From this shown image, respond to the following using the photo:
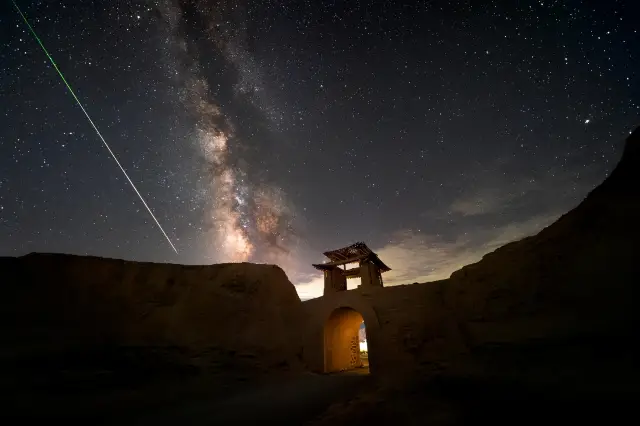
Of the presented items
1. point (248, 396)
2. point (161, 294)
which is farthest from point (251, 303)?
point (248, 396)

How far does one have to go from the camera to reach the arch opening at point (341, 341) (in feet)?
59.0

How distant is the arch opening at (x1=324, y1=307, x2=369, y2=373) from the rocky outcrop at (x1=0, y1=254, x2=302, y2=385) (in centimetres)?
233

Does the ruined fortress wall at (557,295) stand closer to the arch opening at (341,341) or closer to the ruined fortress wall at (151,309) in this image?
the arch opening at (341,341)

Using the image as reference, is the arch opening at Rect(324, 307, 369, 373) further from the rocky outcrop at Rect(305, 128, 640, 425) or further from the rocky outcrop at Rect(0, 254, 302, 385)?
the rocky outcrop at Rect(305, 128, 640, 425)

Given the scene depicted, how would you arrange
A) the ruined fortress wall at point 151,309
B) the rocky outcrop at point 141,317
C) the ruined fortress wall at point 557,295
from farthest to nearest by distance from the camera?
the ruined fortress wall at point 151,309, the rocky outcrop at point 141,317, the ruined fortress wall at point 557,295

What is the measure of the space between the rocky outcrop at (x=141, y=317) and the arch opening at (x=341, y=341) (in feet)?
7.65

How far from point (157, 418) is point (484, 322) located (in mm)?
11337

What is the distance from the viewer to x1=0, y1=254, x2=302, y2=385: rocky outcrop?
9.77m

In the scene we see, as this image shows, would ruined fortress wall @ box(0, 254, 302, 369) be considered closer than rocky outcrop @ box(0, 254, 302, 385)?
No

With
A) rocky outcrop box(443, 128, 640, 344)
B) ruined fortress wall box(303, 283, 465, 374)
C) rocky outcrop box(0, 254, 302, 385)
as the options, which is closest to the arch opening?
ruined fortress wall box(303, 283, 465, 374)

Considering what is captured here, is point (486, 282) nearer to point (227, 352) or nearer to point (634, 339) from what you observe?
point (634, 339)

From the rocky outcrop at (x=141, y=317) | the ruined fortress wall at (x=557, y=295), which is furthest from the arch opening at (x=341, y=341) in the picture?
the ruined fortress wall at (x=557, y=295)

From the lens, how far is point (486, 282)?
10.9 meters

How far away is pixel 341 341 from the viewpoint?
20.2 metres
